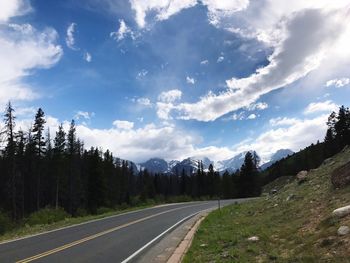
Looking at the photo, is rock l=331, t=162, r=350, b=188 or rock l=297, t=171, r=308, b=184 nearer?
rock l=331, t=162, r=350, b=188

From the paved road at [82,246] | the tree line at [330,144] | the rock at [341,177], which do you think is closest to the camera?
the paved road at [82,246]

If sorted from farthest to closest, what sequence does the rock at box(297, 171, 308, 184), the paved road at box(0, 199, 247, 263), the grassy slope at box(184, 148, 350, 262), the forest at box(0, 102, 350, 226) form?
the forest at box(0, 102, 350, 226)
the rock at box(297, 171, 308, 184)
the paved road at box(0, 199, 247, 263)
the grassy slope at box(184, 148, 350, 262)

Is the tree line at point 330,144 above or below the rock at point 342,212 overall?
above

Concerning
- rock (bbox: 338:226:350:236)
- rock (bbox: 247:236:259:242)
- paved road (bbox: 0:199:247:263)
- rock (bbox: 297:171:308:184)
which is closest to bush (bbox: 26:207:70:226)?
paved road (bbox: 0:199:247:263)

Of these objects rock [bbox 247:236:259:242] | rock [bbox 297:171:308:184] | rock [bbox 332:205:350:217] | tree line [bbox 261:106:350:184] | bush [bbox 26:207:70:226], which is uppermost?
tree line [bbox 261:106:350:184]

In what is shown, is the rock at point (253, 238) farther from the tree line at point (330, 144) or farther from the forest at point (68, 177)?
the tree line at point (330, 144)

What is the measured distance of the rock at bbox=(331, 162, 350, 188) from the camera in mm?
13282

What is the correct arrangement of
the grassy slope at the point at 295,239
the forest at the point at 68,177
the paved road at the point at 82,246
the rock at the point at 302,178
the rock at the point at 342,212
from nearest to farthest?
the grassy slope at the point at 295,239 → the rock at the point at 342,212 → the paved road at the point at 82,246 → the rock at the point at 302,178 → the forest at the point at 68,177

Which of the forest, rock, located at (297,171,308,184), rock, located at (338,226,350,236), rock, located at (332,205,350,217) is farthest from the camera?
the forest

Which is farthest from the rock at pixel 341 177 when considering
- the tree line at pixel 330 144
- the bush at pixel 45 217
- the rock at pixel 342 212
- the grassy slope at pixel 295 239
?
the tree line at pixel 330 144

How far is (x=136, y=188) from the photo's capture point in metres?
147

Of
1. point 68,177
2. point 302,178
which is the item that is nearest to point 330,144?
point 68,177

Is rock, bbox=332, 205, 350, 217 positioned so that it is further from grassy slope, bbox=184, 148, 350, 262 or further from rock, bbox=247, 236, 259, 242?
rock, bbox=247, 236, 259, 242

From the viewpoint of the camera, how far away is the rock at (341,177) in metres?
13.3
